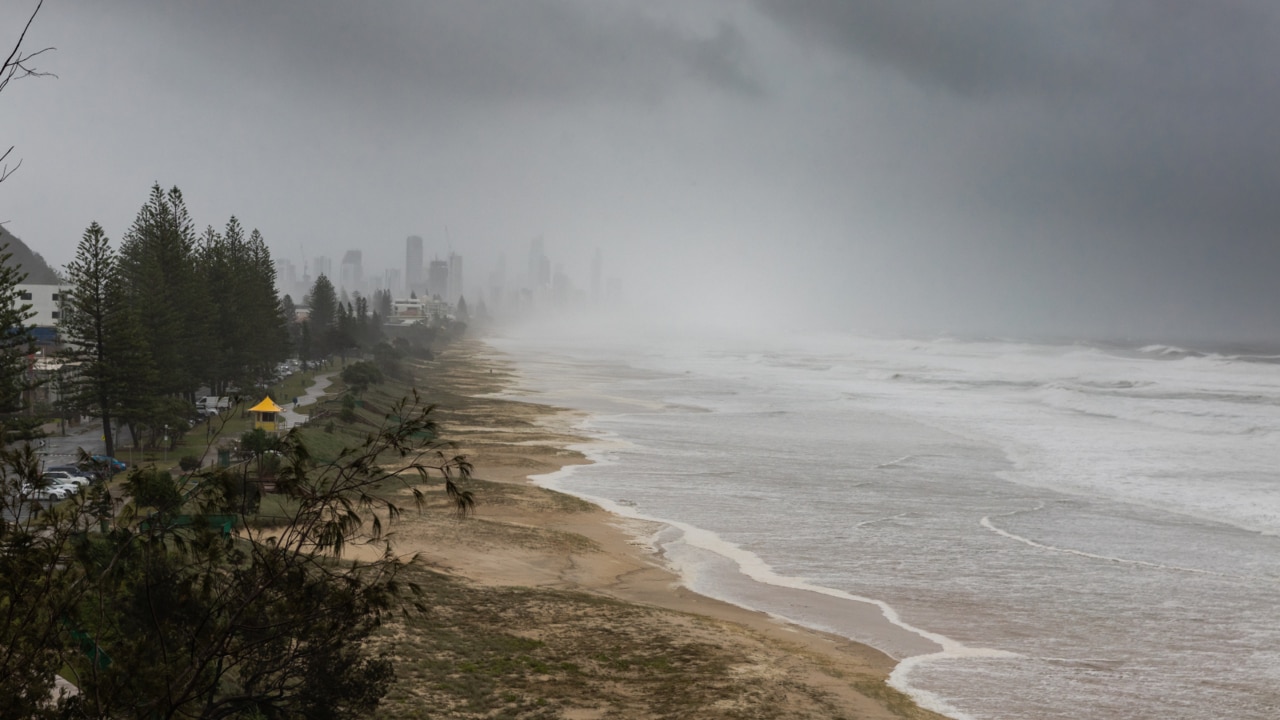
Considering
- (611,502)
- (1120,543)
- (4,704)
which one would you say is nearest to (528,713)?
(4,704)

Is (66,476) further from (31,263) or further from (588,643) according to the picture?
(31,263)

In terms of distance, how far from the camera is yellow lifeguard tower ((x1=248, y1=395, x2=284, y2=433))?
120 feet

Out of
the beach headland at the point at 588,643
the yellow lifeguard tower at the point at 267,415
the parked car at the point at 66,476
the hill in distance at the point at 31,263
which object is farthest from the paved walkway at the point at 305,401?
the hill in distance at the point at 31,263

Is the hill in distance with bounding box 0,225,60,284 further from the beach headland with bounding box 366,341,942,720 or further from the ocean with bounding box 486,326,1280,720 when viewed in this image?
the beach headland with bounding box 366,341,942,720

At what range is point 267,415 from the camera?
4041cm

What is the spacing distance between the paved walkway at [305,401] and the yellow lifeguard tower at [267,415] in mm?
726

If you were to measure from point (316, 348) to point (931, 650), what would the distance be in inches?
3564

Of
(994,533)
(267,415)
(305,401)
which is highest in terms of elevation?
(267,415)

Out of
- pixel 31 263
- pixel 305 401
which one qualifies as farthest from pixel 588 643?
pixel 31 263

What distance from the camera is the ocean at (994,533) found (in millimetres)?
14312

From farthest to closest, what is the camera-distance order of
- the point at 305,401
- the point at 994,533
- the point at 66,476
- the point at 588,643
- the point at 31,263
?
the point at 31,263
the point at 305,401
the point at 66,476
the point at 994,533
the point at 588,643

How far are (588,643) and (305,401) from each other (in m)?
46.5

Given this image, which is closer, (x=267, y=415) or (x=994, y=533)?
(x=994, y=533)

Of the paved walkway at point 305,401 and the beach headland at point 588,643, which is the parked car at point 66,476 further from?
the beach headland at point 588,643
